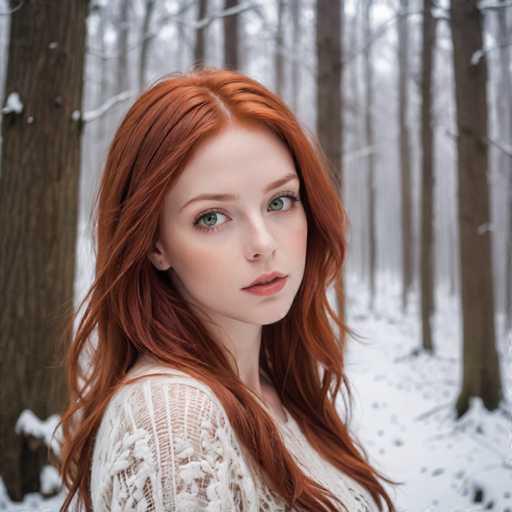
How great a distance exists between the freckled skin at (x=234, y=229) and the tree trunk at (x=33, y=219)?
1448 mm

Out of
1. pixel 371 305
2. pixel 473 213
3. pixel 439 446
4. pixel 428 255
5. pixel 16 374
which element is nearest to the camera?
pixel 16 374

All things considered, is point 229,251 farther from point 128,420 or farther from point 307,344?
point 307,344

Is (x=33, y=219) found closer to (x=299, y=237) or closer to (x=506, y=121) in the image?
(x=299, y=237)

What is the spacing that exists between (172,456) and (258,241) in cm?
51

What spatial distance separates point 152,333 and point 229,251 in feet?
0.98

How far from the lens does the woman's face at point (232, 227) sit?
1164 mm

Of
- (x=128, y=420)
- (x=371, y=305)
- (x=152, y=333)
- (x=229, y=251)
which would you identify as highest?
(x=229, y=251)

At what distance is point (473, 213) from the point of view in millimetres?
4582

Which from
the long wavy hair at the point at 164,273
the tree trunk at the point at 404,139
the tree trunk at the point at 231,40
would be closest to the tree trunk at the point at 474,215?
the tree trunk at the point at 231,40

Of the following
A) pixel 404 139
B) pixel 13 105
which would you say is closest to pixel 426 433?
pixel 13 105

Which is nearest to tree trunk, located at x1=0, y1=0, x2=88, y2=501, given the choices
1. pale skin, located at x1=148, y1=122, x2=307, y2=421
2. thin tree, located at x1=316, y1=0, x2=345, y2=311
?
pale skin, located at x1=148, y1=122, x2=307, y2=421

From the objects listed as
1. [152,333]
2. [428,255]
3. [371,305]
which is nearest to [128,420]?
[152,333]

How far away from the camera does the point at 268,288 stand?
1.23m

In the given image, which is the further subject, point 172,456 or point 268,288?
point 268,288
